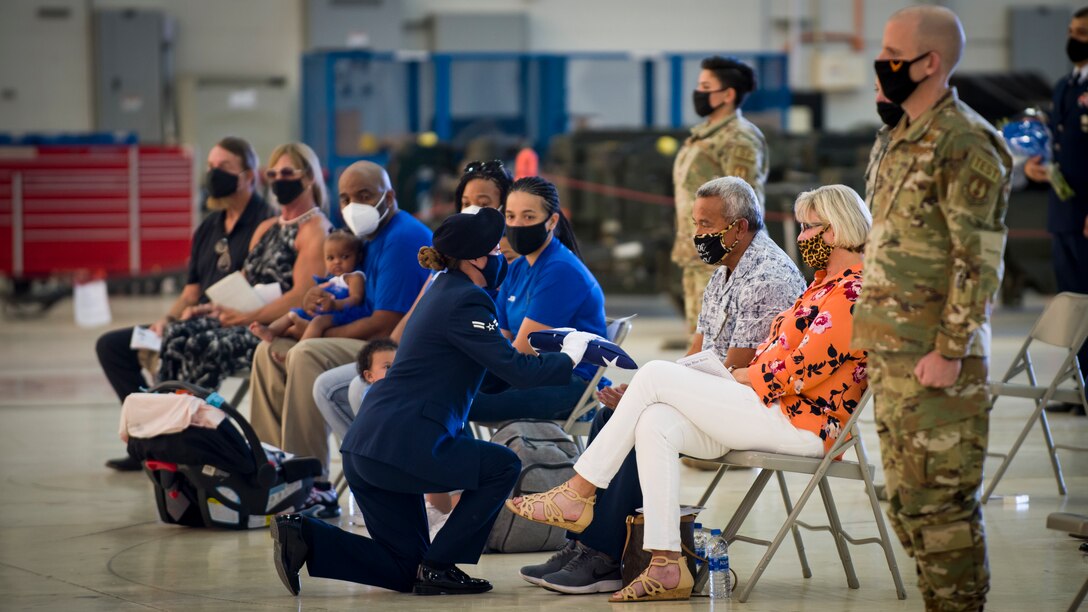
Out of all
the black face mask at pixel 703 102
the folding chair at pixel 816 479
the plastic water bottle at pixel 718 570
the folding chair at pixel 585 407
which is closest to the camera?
the folding chair at pixel 816 479

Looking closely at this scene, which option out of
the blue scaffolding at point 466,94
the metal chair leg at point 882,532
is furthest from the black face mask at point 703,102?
the blue scaffolding at point 466,94

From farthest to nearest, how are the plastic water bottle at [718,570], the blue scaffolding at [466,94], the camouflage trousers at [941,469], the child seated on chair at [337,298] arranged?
the blue scaffolding at [466,94] < the child seated on chair at [337,298] < the plastic water bottle at [718,570] < the camouflage trousers at [941,469]

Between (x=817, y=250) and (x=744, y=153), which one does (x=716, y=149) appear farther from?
(x=817, y=250)

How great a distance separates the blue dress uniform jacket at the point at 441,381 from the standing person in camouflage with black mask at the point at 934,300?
1.15 metres

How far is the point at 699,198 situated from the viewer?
4.83m

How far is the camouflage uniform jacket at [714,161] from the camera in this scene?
630 centimetres

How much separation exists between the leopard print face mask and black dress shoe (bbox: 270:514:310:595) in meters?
1.72

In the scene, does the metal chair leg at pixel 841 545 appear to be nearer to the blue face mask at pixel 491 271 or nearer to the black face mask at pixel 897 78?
the blue face mask at pixel 491 271

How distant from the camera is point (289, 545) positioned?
13.6ft

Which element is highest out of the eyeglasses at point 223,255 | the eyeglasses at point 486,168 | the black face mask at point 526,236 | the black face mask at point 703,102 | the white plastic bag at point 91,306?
the black face mask at point 703,102

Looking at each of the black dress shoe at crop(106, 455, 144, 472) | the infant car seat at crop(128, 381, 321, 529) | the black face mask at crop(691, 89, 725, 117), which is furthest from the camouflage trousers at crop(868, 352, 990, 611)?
the black dress shoe at crop(106, 455, 144, 472)

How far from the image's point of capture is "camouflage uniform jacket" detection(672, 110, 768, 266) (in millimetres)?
6297

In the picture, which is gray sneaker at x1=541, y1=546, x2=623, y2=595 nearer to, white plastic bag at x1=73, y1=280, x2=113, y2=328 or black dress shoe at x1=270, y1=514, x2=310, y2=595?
black dress shoe at x1=270, y1=514, x2=310, y2=595

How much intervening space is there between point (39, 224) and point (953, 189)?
1290 cm
